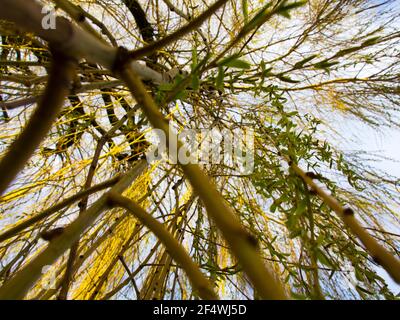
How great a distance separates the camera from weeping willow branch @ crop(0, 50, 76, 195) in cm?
24

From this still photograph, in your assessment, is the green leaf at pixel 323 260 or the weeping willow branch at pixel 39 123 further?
the green leaf at pixel 323 260

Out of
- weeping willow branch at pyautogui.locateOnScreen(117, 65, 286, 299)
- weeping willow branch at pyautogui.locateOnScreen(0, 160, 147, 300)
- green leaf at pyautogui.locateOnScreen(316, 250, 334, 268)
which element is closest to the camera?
weeping willow branch at pyautogui.locateOnScreen(117, 65, 286, 299)

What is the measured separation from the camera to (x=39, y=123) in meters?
0.24

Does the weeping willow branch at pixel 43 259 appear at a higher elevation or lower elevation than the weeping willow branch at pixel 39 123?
lower

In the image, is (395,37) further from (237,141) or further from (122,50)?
(122,50)

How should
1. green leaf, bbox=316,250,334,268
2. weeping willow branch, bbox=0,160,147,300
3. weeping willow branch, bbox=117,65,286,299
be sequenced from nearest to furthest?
weeping willow branch, bbox=117,65,286,299
weeping willow branch, bbox=0,160,147,300
green leaf, bbox=316,250,334,268

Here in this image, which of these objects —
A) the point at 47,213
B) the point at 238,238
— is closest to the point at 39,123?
the point at 238,238

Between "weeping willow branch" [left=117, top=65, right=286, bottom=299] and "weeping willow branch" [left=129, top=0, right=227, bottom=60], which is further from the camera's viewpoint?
"weeping willow branch" [left=129, top=0, right=227, bottom=60]

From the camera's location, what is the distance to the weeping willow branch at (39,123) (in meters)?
0.24

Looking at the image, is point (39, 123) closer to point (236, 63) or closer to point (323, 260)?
point (236, 63)

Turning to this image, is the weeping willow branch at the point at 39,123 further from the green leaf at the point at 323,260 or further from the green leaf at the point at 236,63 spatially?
the green leaf at the point at 323,260

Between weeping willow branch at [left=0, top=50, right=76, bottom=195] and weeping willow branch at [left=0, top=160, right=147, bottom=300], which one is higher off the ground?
weeping willow branch at [left=0, top=50, right=76, bottom=195]

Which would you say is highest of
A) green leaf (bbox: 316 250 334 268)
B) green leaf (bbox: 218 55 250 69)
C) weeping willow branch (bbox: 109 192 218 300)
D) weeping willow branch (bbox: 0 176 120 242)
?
green leaf (bbox: 218 55 250 69)

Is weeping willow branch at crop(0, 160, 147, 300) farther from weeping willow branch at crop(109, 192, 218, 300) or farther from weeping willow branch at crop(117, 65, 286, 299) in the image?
weeping willow branch at crop(117, 65, 286, 299)
